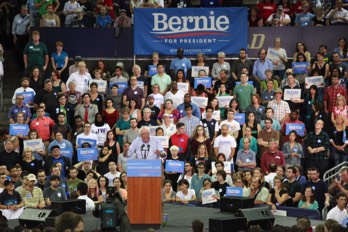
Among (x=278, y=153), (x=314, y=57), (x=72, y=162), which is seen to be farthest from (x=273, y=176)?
(x=314, y=57)

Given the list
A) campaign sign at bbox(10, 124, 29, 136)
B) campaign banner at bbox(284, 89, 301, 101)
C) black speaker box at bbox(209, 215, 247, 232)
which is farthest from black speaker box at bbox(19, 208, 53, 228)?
campaign banner at bbox(284, 89, 301, 101)

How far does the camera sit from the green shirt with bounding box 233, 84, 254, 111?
88.9ft

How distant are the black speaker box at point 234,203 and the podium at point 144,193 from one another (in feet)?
5.16

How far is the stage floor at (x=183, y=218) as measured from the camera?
61.4ft

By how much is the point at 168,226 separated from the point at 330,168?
301 inches

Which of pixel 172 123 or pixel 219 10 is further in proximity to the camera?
pixel 219 10

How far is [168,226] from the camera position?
18922 millimetres

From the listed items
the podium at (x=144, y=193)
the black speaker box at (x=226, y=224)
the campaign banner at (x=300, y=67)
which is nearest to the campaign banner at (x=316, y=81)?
the campaign banner at (x=300, y=67)

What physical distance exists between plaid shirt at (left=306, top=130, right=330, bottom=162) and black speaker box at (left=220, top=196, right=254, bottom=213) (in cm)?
550

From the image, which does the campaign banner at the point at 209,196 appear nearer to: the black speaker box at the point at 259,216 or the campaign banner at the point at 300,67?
the black speaker box at the point at 259,216

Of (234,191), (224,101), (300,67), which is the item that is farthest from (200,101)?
(234,191)

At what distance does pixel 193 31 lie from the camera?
29.8 metres

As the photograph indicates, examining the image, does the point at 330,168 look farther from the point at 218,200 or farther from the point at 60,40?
the point at 60,40

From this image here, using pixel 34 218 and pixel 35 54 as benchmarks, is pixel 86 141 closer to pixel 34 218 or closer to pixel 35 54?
pixel 35 54
